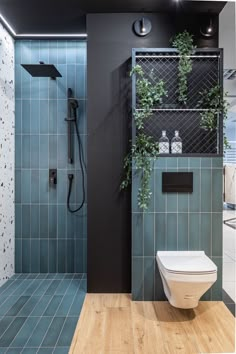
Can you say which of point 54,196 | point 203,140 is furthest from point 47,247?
point 203,140

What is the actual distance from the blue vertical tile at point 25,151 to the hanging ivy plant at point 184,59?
1.87m

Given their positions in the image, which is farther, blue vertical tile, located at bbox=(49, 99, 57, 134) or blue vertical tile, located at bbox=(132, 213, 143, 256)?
blue vertical tile, located at bbox=(49, 99, 57, 134)

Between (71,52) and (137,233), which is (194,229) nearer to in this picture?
(137,233)

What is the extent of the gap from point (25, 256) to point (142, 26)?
2.89 metres

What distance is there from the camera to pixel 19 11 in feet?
9.50

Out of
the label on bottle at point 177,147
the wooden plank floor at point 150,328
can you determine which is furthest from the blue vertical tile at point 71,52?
the wooden plank floor at point 150,328

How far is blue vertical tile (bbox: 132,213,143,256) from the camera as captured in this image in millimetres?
2838

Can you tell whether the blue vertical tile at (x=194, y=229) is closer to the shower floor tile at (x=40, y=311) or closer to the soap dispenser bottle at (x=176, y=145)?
the soap dispenser bottle at (x=176, y=145)

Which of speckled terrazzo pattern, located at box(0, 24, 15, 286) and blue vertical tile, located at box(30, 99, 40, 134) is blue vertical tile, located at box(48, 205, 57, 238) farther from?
blue vertical tile, located at box(30, 99, 40, 134)

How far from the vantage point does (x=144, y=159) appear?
9.12 feet

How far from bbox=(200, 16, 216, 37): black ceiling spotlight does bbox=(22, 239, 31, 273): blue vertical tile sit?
3035 millimetres

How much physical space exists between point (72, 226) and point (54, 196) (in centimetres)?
42

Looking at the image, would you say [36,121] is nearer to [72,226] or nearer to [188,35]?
[72,226]

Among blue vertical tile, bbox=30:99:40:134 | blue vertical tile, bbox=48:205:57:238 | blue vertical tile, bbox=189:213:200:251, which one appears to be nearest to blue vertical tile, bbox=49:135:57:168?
blue vertical tile, bbox=30:99:40:134
